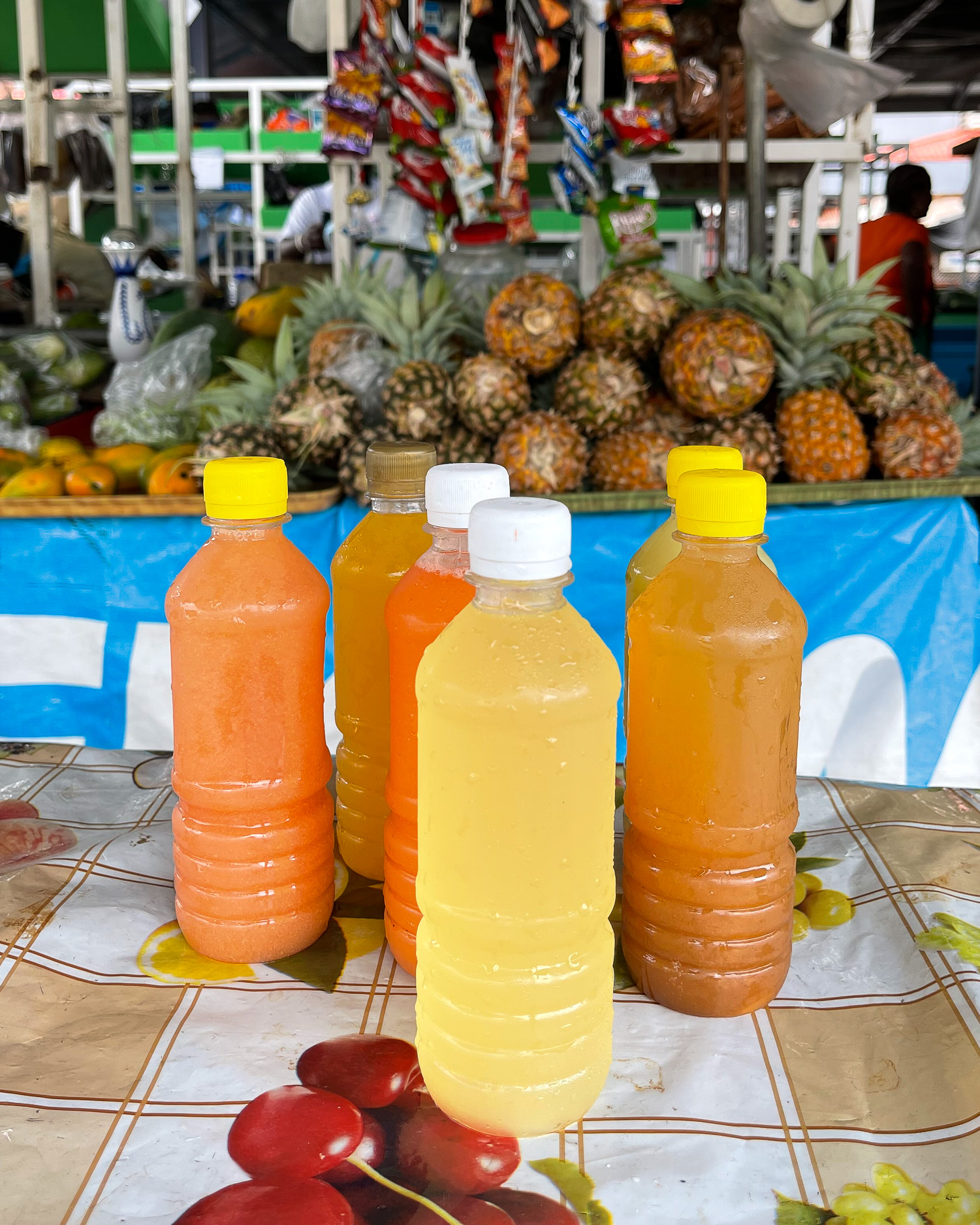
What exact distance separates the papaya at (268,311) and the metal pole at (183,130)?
1.29 meters

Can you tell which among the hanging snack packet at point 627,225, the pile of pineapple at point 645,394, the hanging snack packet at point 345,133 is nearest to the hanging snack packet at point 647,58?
the hanging snack packet at point 627,225

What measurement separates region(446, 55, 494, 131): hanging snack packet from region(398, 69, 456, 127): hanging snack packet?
0.05 meters

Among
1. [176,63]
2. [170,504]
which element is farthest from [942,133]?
[170,504]

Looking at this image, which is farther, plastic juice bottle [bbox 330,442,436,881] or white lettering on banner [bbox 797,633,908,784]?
white lettering on banner [bbox 797,633,908,784]

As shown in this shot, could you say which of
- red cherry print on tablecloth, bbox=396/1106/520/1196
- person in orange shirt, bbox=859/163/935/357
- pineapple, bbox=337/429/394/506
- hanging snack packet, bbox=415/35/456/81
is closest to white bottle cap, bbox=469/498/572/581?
red cherry print on tablecloth, bbox=396/1106/520/1196

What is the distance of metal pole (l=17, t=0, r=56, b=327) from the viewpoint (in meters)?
4.39

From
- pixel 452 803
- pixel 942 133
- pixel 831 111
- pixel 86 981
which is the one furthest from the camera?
pixel 942 133

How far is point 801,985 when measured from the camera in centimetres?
107

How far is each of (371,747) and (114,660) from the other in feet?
6.97

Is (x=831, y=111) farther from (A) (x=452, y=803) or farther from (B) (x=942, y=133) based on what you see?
(B) (x=942, y=133)

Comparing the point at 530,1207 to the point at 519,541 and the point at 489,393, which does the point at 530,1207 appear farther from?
the point at 489,393

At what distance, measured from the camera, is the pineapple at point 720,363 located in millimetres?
2861

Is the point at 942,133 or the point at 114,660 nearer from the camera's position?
the point at 114,660

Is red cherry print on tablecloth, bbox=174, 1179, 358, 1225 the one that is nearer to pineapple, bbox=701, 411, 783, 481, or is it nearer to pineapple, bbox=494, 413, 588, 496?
pineapple, bbox=494, 413, 588, 496
